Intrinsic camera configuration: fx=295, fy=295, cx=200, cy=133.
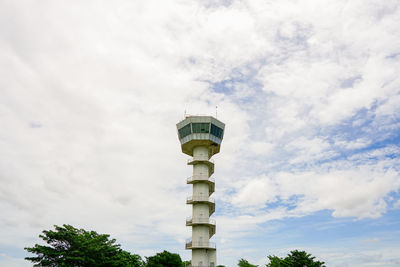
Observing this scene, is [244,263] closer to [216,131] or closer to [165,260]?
[165,260]

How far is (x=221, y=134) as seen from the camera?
214 feet

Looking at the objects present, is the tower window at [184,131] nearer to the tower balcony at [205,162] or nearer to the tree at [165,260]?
the tower balcony at [205,162]

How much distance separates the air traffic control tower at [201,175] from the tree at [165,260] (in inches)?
749

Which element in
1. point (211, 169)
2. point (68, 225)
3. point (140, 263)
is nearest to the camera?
point (68, 225)

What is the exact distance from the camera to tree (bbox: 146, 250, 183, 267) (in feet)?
236

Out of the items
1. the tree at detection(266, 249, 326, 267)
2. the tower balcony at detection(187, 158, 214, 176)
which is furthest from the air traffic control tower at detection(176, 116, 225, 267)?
the tree at detection(266, 249, 326, 267)

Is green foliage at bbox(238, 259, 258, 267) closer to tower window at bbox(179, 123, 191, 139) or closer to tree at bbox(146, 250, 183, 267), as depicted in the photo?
tree at bbox(146, 250, 183, 267)

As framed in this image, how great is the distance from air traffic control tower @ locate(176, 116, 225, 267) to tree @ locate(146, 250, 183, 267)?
19.0 metres

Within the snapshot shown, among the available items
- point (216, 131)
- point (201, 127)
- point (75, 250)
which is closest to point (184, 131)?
point (201, 127)

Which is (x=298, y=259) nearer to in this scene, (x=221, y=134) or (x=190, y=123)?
(x=221, y=134)

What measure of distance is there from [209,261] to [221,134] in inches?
1021

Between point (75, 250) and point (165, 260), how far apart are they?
23.7 m

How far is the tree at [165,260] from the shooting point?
71.9 metres

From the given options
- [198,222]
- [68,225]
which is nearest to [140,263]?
[68,225]
